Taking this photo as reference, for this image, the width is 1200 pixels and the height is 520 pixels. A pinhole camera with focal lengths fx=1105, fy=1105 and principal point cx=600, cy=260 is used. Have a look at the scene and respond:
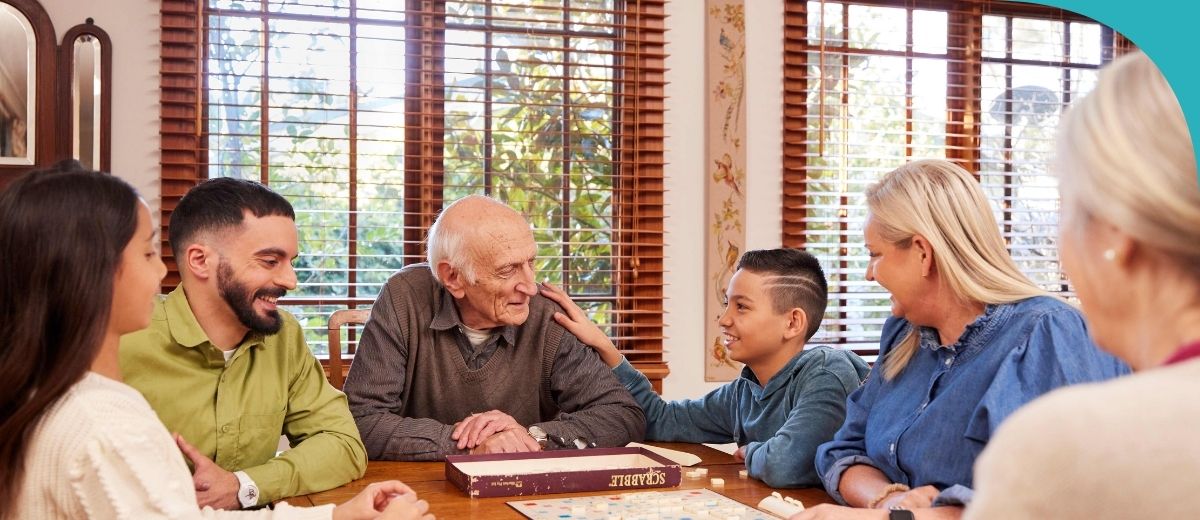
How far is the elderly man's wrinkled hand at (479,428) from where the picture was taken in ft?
8.51

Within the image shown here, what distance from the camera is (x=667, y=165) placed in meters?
4.61

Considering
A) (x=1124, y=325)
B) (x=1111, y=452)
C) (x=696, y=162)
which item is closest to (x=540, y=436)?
(x=1124, y=325)

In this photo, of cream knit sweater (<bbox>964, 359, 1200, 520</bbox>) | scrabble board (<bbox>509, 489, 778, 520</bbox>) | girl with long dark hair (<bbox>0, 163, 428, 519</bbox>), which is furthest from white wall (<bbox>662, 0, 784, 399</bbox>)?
cream knit sweater (<bbox>964, 359, 1200, 520</bbox>)

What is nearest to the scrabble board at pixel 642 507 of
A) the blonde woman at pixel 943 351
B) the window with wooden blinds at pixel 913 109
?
the blonde woman at pixel 943 351

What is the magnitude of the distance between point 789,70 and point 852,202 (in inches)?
26.2

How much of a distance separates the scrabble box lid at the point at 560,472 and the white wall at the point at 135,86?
7.54 feet

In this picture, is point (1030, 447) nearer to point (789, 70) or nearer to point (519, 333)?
point (519, 333)

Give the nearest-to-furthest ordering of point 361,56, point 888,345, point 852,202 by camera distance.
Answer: point 888,345 → point 361,56 → point 852,202

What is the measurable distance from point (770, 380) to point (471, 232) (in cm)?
88

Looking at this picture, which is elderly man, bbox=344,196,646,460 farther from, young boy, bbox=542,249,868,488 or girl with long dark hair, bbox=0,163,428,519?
girl with long dark hair, bbox=0,163,428,519

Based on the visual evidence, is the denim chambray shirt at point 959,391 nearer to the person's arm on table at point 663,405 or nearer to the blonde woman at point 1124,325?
the person's arm on table at point 663,405

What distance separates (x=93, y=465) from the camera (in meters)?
1.43

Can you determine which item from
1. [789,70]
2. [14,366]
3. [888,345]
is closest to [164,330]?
[14,366]

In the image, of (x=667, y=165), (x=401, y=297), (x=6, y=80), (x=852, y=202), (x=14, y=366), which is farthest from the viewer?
(x=852, y=202)
